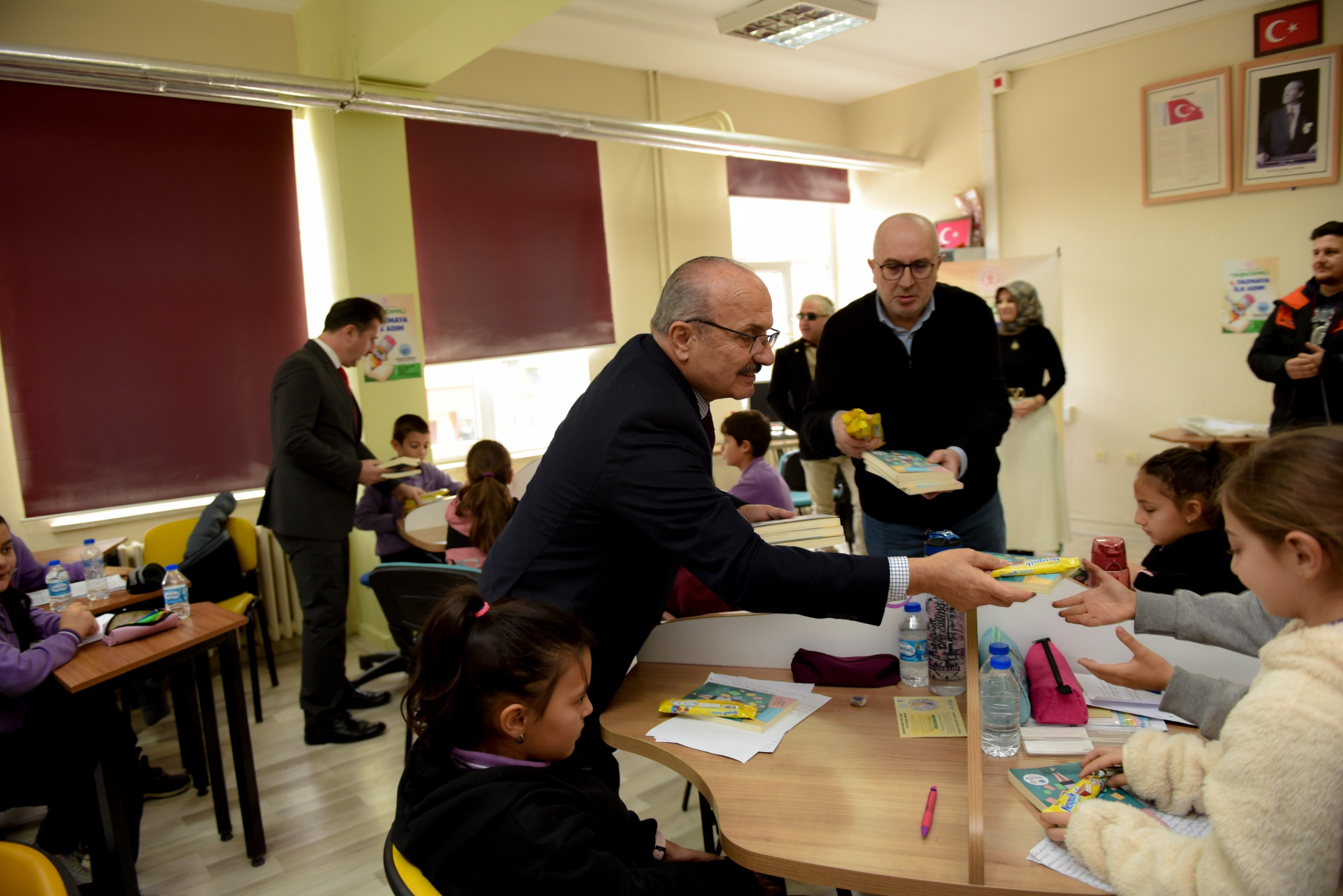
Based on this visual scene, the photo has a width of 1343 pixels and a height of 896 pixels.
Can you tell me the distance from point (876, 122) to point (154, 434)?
245 inches

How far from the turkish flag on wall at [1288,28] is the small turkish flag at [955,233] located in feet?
7.16

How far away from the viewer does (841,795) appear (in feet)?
4.81

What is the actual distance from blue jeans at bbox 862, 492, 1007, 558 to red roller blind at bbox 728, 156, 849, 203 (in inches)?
190

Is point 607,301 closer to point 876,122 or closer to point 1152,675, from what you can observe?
point 876,122

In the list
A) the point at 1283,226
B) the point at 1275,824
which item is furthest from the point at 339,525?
the point at 1283,226

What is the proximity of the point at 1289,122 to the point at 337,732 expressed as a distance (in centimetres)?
655

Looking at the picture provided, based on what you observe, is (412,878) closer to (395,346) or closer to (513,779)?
(513,779)

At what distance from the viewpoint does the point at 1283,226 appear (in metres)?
5.69

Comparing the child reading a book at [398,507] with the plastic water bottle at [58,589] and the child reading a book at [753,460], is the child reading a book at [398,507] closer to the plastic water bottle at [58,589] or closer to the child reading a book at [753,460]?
the plastic water bottle at [58,589]

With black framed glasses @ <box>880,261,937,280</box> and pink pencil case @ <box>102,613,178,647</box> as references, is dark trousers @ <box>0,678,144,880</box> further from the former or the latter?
black framed glasses @ <box>880,261,937,280</box>

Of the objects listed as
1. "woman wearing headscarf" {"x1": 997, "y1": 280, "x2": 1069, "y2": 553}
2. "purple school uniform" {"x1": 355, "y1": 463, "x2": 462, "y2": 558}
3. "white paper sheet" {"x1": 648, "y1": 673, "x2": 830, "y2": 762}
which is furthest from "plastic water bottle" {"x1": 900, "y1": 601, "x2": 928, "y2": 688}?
"woman wearing headscarf" {"x1": 997, "y1": 280, "x2": 1069, "y2": 553}

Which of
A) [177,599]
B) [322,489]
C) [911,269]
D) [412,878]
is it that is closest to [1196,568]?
[911,269]

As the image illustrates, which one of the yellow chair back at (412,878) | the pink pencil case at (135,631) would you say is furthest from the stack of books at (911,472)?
the pink pencil case at (135,631)

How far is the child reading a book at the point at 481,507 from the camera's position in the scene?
3328 millimetres
